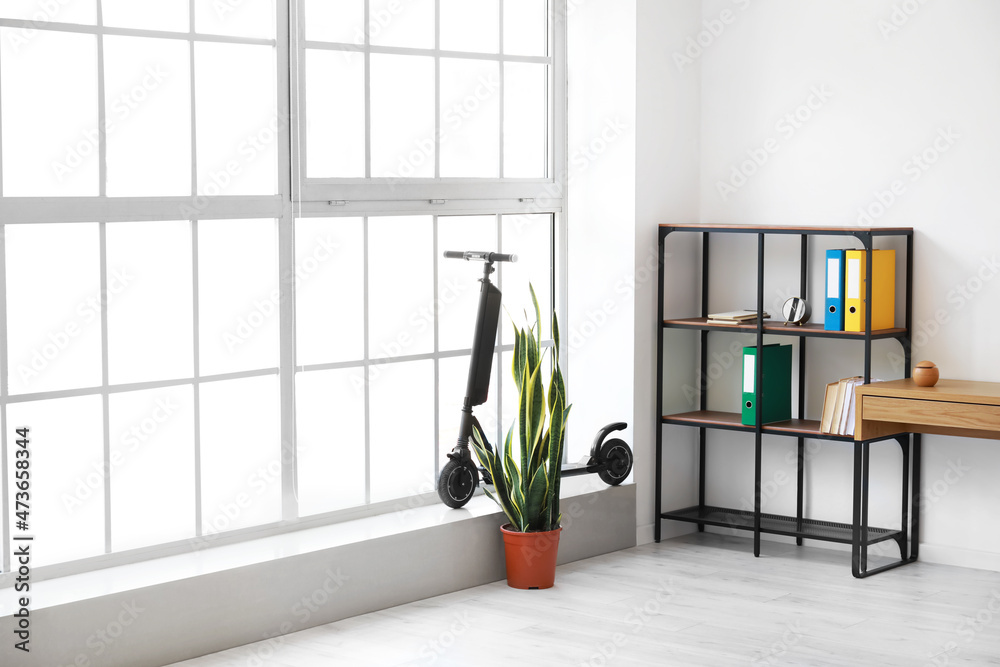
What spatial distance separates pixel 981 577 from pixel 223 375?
10.2 ft

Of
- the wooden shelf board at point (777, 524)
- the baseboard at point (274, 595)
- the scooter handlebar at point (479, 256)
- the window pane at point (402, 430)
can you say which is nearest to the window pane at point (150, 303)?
the baseboard at point (274, 595)

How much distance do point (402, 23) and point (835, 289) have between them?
2.05 meters

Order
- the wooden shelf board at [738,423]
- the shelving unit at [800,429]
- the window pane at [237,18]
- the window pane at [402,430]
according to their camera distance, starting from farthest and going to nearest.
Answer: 1. the wooden shelf board at [738,423]
2. the shelving unit at [800,429]
3. the window pane at [402,430]
4. the window pane at [237,18]

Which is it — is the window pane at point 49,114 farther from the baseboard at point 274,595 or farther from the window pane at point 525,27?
the window pane at point 525,27

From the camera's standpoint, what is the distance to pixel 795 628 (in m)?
4.23

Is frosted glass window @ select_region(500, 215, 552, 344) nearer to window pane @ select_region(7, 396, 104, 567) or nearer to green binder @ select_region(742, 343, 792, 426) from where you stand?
green binder @ select_region(742, 343, 792, 426)

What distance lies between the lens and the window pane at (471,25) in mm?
4949

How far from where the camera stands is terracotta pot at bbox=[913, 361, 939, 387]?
4746 millimetres

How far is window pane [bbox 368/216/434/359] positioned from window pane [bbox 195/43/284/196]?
0.54m

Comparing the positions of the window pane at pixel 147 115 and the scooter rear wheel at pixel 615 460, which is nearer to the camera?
the window pane at pixel 147 115

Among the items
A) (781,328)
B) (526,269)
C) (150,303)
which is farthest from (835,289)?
(150,303)

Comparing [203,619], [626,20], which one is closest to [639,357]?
[626,20]

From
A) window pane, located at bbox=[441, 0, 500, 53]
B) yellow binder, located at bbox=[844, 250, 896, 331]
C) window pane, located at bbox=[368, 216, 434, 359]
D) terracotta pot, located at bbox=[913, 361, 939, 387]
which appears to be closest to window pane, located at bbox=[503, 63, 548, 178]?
window pane, located at bbox=[441, 0, 500, 53]

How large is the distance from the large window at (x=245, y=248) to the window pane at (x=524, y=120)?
0.04 feet
